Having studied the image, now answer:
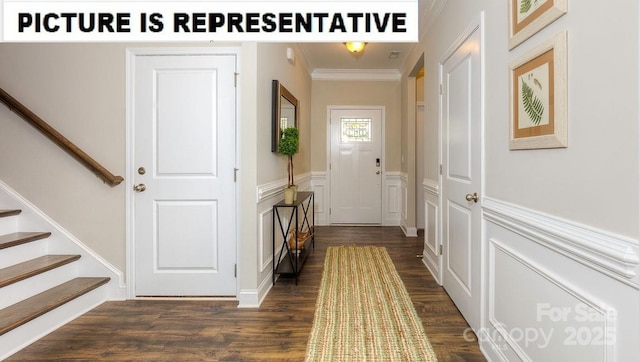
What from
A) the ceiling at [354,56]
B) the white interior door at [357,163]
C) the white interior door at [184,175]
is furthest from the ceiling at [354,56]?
the white interior door at [184,175]

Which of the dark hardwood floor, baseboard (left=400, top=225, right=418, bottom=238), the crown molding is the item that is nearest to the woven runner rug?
the dark hardwood floor

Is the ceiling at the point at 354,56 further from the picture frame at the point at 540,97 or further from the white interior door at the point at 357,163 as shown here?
the picture frame at the point at 540,97

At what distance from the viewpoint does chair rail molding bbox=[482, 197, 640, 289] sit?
89 centimetres

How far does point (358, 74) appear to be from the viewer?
564cm

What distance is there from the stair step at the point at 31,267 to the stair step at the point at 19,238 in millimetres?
156

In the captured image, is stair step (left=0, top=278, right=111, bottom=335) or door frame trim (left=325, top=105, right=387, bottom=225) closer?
stair step (left=0, top=278, right=111, bottom=335)

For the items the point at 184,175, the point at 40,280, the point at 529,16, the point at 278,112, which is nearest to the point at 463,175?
the point at 529,16

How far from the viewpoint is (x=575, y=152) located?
3.70ft

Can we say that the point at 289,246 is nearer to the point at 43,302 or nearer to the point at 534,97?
the point at 43,302

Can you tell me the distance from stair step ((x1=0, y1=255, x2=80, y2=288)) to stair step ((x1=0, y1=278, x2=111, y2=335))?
0.51 ft

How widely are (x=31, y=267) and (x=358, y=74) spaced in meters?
4.95

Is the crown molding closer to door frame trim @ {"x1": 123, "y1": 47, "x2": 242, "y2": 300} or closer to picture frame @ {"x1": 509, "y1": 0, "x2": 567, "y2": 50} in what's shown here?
door frame trim @ {"x1": 123, "y1": 47, "x2": 242, "y2": 300}

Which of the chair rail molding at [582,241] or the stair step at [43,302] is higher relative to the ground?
the chair rail molding at [582,241]

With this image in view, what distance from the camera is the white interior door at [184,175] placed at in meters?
2.58
